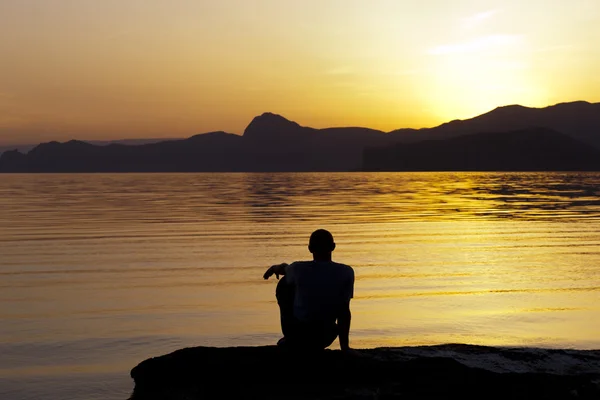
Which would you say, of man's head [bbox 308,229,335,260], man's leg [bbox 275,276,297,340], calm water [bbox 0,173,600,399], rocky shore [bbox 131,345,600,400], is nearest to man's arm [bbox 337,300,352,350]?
rocky shore [bbox 131,345,600,400]

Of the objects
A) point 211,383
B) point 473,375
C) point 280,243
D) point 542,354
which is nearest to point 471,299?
point 542,354

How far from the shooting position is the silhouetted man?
26.2 ft

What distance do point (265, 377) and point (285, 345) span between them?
648 millimetres

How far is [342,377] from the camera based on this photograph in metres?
7.94

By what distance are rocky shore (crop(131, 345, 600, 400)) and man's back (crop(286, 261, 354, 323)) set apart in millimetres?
540

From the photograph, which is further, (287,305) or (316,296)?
(287,305)

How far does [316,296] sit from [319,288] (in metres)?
0.12

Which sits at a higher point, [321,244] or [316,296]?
[321,244]

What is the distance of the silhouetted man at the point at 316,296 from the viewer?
26.2 feet

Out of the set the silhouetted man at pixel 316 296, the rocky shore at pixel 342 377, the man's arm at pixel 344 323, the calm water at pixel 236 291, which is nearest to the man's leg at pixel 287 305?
the silhouetted man at pixel 316 296

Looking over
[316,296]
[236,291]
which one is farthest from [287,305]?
[236,291]

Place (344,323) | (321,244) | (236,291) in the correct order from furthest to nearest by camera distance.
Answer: (236,291) < (344,323) < (321,244)

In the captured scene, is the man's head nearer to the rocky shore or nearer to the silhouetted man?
the silhouetted man

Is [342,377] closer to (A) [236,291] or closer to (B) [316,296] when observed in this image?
(B) [316,296]
